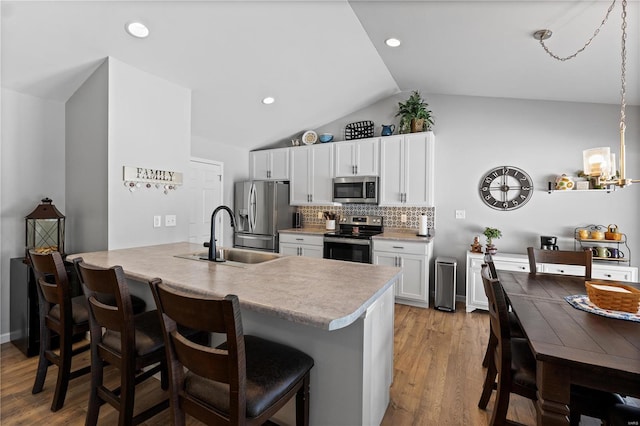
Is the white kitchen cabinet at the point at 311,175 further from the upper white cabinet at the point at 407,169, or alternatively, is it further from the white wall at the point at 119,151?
the white wall at the point at 119,151

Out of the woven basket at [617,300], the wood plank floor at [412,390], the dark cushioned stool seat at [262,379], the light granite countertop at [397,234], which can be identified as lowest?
the wood plank floor at [412,390]

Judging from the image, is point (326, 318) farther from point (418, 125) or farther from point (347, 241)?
point (418, 125)

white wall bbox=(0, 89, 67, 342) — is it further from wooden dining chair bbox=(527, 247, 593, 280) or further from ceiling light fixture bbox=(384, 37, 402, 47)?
wooden dining chair bbox=(527, 247, 593, 280)

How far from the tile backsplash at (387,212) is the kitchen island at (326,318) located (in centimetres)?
269

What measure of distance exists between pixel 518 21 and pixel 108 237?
3.82 meters

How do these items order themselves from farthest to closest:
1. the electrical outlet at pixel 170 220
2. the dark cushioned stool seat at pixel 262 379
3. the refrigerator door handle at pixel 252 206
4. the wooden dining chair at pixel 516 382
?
1. the refrigerator door handle at pixel 252 206
2. the electrical outlet at pixel 170 220
3. the wooden dining chair at pixel 516 382
4. the dark cushioned stool seat at pixel 262 379

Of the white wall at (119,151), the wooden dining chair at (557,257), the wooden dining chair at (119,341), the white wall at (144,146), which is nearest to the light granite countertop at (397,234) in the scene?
the wooden dining chair at (557,257)

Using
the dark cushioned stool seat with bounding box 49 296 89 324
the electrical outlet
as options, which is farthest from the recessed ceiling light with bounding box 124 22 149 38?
the dark cushioned stool seat with bounding box 49 296 89 324

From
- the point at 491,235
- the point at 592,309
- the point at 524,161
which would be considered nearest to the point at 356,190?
the point at 491,235

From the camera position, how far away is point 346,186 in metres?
4.43

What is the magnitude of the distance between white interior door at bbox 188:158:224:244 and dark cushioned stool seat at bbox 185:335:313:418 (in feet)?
10.9

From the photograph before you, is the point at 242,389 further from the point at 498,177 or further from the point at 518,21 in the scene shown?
the point at 498,177

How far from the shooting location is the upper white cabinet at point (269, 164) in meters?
4.95

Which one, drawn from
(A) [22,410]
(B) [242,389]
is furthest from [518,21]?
(A) [22,410]
